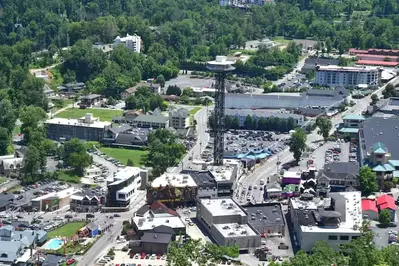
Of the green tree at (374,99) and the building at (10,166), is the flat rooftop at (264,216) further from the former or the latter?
the green tree at (374,99)

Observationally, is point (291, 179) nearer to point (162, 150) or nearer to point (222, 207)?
point (222, 207)

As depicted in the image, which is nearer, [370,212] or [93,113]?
[370,212]

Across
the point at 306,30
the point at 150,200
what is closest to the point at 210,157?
the point at 150,200

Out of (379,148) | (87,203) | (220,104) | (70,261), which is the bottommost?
(70,261)

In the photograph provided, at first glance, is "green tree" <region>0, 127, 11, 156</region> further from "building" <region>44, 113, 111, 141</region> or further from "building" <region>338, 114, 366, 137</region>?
"building" <region>338, 114, 366, 137</region>

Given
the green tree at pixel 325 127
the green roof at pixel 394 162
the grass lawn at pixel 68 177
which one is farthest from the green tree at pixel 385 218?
the grass lawn at pixel 68 177

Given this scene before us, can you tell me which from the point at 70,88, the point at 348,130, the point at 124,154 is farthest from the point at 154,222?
the point at 70,88

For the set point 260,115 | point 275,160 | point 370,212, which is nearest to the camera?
point 370,212

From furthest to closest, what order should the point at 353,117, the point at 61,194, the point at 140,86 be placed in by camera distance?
the point at 140,86, the point at 353,117, the point at 61,194
